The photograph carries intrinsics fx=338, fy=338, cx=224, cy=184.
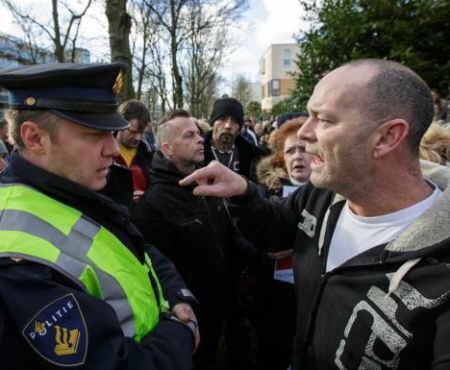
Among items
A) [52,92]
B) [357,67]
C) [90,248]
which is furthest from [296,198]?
[52,92]

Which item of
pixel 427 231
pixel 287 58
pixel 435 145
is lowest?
pixel 427 231

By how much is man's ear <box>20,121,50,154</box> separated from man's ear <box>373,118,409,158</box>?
138cm

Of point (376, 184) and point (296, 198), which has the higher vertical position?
point (376, 184)

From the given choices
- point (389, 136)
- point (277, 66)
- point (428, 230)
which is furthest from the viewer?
point (277, 66)

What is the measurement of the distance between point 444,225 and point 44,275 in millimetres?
1379

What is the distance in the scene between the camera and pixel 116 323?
117 centimetres

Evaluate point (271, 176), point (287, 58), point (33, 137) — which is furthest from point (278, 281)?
point (287, 58)

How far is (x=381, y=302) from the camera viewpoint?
126 cm

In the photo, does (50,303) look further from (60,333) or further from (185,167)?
(185,167)

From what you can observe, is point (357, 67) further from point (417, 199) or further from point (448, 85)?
point (448, 85)

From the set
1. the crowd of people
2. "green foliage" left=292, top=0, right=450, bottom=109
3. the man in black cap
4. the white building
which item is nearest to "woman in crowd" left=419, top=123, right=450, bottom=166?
the crowd of people

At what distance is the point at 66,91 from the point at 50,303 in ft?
2.90

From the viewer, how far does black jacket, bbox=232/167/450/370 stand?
45.8 inches

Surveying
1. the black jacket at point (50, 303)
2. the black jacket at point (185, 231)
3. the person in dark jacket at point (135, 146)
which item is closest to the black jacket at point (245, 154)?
the person in dark jacket at point (135, 146)
